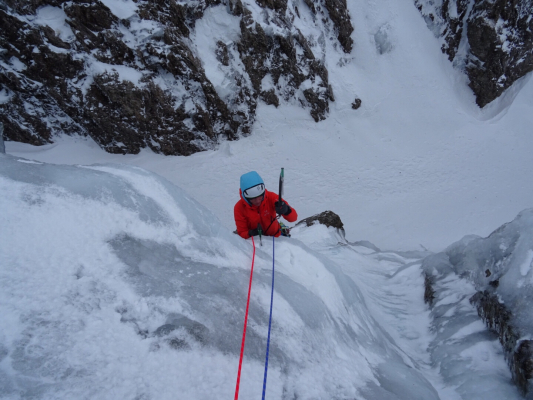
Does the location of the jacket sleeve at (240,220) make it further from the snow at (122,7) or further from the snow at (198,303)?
the snow at (122,7)

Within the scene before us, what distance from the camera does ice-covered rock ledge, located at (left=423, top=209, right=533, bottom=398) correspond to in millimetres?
2834

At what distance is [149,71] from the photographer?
528 inches

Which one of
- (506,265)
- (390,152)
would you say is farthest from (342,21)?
(506,265)

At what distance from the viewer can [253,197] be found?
155 inches

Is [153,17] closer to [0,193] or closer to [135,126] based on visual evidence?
[135,126]

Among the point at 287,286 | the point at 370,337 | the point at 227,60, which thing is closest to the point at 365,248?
the point at 370,337

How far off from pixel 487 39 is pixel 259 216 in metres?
18.9

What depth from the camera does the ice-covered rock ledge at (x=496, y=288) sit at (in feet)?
9.30

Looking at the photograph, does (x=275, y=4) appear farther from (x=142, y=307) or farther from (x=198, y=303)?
(x=142, y=307)

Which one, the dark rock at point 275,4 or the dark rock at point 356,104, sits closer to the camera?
the dark rock at point 275,4

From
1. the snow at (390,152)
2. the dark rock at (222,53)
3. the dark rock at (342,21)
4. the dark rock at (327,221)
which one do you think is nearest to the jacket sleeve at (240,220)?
the dark rock at (327,221)

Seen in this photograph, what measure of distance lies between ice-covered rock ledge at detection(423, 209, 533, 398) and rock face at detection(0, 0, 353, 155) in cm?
1292

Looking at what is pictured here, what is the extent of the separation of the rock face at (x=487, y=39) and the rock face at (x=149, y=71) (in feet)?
24.4

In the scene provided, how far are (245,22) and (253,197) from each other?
13778 mm
